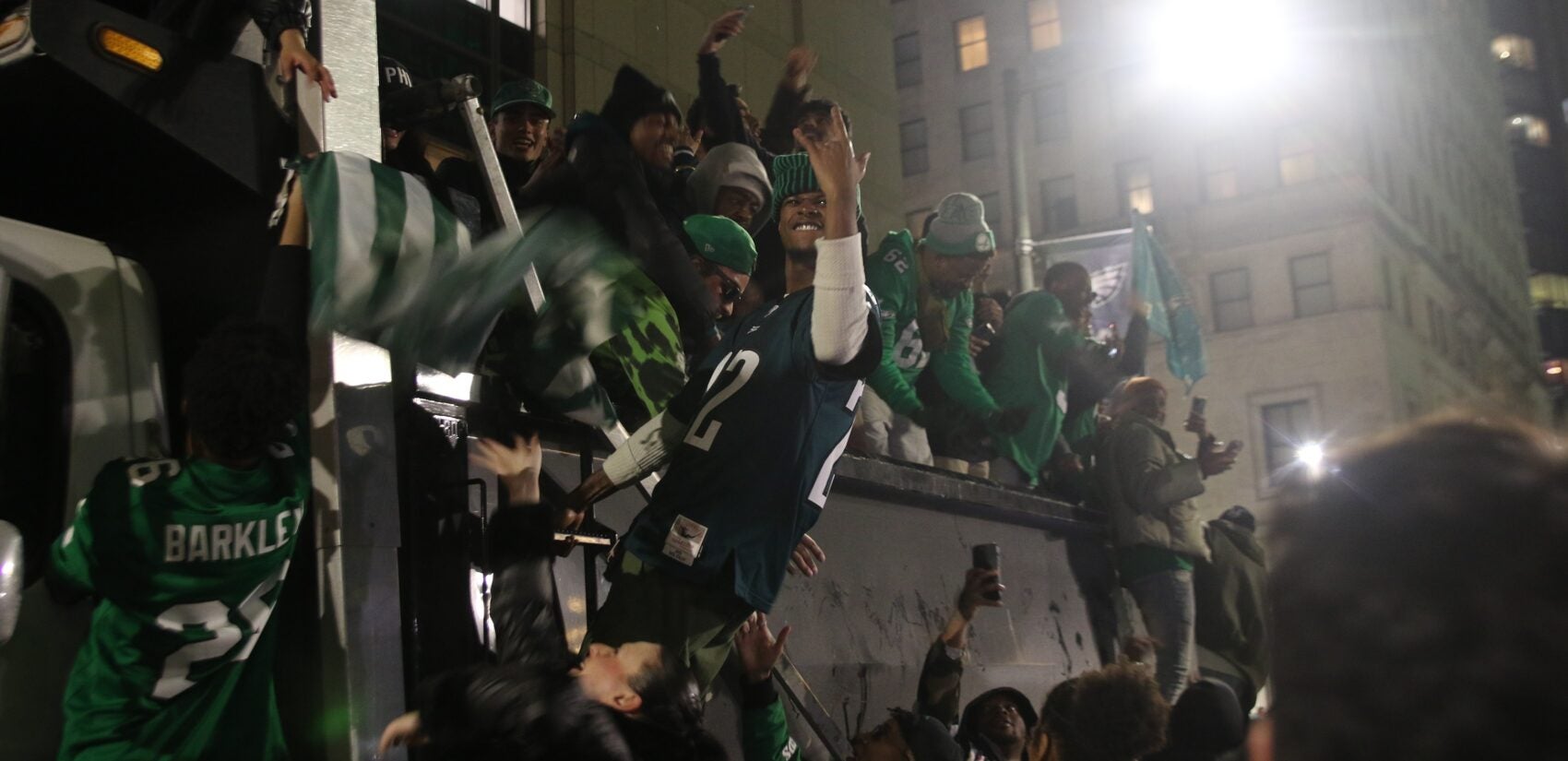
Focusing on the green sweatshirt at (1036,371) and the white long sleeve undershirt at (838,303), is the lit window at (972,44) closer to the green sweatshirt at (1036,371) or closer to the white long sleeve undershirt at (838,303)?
the green sweatshirt at (1036,371)

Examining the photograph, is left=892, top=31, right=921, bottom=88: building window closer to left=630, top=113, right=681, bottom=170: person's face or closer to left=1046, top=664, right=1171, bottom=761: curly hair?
left=630, top=113, right=681, bottom=170: person's face

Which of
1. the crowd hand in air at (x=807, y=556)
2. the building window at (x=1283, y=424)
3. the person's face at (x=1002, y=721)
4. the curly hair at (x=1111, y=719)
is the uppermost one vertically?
the building window at (x=1283, y=424)

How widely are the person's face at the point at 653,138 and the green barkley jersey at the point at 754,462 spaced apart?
1.43 m

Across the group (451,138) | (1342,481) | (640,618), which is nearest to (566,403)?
(640,618)

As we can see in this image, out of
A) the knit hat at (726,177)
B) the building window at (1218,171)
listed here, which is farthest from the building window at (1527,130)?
the knit hat at (726,177)

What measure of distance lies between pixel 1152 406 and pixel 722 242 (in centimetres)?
334

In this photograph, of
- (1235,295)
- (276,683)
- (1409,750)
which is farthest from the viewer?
(1235,295)

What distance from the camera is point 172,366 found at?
13.2 ft

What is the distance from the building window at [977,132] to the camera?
157 feet

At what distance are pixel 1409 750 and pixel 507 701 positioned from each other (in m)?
1.87

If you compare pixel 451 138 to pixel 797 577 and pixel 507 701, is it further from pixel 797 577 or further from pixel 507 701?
pixel 507 701

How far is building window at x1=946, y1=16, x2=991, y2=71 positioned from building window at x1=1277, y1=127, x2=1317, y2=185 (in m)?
8.86

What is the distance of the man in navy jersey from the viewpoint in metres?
4.12

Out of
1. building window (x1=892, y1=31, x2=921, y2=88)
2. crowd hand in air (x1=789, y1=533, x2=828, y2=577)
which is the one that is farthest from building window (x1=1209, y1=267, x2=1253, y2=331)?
crowd hand in air (x1=789, y1=533, x2=828, y2=577)
